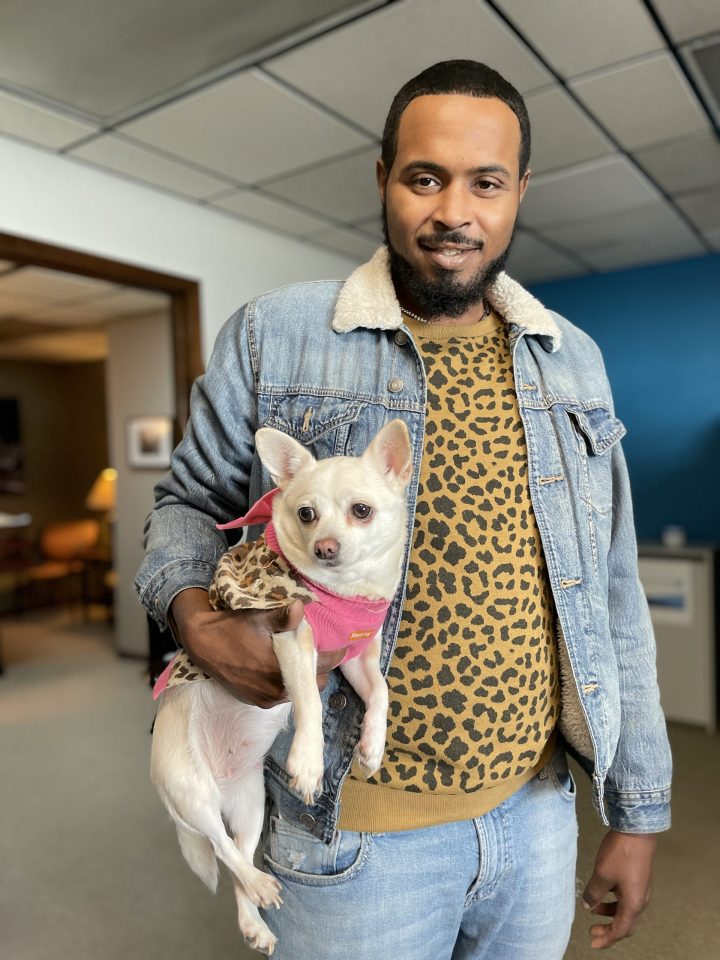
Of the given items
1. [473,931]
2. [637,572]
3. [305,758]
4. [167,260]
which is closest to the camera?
[305,758]

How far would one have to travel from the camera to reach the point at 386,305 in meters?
1.01

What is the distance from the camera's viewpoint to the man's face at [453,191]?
934mm

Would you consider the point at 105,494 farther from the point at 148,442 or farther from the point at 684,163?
the point at 684,163

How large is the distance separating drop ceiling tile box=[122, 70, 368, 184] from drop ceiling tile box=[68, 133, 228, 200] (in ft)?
0.31

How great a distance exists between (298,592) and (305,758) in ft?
0.58

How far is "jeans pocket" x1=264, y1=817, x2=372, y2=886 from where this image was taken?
0.96 metres

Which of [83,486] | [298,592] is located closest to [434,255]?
[298,592]

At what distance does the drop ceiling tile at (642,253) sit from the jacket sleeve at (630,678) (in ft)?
11.7

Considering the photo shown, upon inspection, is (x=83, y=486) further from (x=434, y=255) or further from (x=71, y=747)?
(x=434, y=255)

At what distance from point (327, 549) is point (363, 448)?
9.6 inches

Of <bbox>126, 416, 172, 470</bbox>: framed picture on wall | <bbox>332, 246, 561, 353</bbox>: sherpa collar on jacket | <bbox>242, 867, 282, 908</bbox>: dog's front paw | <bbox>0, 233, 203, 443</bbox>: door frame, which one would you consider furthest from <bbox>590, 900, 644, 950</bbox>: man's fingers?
<bbox>126, 416, 172, 470</bbox>: framed picture on wall

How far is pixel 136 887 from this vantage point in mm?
2674

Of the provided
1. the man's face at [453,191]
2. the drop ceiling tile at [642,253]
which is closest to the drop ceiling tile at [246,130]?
the man's face at [453,191]

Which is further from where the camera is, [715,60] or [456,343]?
[715,60]
